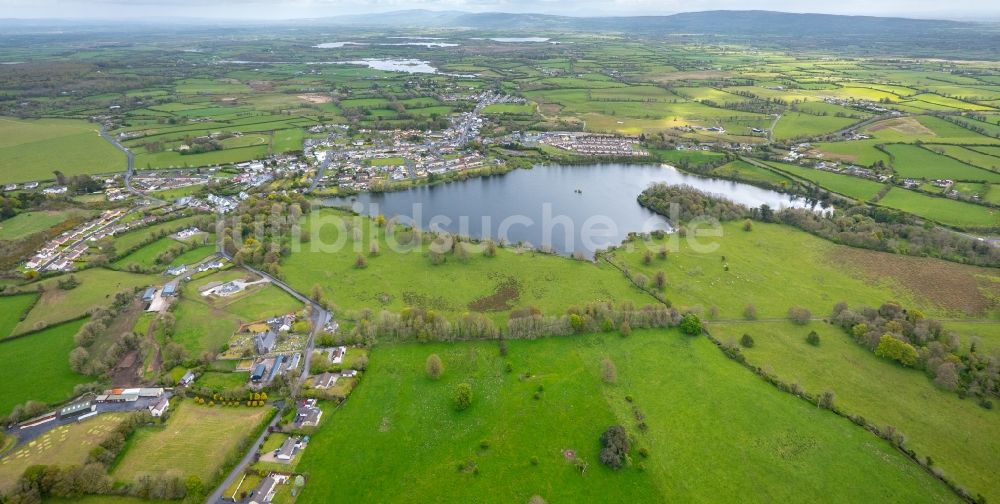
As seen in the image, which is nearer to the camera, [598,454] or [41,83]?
[598,454]

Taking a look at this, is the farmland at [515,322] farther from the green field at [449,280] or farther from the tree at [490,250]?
the tree at [490,250]

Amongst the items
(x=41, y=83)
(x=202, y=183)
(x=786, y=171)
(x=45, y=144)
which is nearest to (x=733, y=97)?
(x=786, y=171)

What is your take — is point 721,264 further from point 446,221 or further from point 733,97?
point 733,97

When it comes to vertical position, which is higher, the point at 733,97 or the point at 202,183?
the point at 733,97

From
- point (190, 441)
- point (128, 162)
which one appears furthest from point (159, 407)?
point (128, 162)

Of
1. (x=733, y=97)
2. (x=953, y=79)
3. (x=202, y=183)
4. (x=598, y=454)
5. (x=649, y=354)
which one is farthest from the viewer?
(x=953, y=79)

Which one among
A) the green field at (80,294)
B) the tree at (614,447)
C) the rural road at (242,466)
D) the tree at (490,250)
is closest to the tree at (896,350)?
the tree at (614,447)
